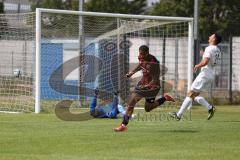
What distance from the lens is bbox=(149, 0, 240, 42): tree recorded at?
54.7m

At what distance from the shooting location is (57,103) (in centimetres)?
2342

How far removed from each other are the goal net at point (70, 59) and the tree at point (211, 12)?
1094 inches

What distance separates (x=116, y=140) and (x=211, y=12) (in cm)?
4424

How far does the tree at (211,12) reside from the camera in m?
54.7

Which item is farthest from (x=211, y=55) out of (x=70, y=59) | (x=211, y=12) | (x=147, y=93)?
(x=211, y=12)

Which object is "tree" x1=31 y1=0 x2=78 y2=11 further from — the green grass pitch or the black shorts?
the black shorts

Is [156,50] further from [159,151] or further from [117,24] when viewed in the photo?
[159,151]

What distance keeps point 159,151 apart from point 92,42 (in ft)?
45.1

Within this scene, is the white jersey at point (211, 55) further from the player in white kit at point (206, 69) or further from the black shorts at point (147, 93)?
the black shorts at point (147, 93)

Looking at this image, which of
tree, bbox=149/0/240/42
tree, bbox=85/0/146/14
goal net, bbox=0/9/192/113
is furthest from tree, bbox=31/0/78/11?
goal net, bbox=0/9/192/113

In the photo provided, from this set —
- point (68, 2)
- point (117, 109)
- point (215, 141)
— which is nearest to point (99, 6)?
point (68, 2)

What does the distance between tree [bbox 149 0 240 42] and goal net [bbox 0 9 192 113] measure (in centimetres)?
2778

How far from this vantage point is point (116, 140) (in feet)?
43.0

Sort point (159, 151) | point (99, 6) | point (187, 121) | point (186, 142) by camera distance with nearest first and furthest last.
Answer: point (159, 151), point (186, 142), point (187, 121), point (99, 6)
